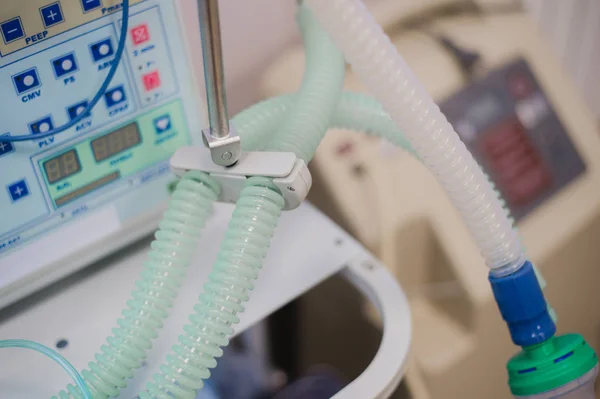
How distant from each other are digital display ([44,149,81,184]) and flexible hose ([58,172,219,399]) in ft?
0.39

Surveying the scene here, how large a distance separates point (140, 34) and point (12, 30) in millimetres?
108

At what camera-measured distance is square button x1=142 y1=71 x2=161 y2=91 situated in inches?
23.1

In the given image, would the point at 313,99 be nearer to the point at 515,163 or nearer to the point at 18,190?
the point at 18,190

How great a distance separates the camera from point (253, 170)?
0.51m

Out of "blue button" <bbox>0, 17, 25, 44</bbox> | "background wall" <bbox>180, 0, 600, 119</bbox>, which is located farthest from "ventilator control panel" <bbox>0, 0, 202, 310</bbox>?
"background wall" <bbox>180, 0, 600, 119</bbox>

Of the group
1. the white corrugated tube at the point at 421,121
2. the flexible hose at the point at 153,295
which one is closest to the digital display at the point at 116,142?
the flexible hose at the point at 153,295

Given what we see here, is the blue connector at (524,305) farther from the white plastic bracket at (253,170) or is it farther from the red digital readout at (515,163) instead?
the red digital readout at (515,163)

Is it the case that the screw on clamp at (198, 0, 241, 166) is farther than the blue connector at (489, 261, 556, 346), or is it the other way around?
the blue connector at (489, 261, 556, 346)

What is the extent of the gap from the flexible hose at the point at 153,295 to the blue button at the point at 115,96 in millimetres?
110

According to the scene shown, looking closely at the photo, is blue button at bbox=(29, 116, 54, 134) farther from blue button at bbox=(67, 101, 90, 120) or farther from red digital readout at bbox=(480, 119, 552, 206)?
red digital readout at bbox=(480, 119, 552, 206)

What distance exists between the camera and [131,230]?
0.65m

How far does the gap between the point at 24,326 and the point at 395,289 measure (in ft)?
1.21

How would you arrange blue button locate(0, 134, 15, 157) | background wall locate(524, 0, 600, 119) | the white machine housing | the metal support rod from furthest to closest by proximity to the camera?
1. background wall locate(524, 0, 600, 119)
2. the white machine housing
3. blue button locate(0, 134, 15, 157)
4. the metal support rod

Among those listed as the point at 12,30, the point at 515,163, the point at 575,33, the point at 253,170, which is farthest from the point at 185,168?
the point at 575,33
